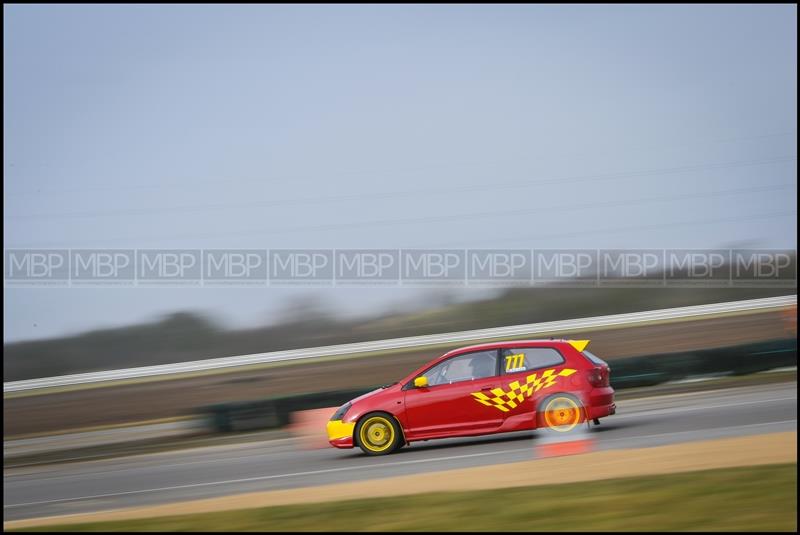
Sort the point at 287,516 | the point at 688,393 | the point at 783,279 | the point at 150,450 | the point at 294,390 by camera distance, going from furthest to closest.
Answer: the point at 783,279, the point at 294,390, the point at 150,450, the point at 688,393, the point at 287,516

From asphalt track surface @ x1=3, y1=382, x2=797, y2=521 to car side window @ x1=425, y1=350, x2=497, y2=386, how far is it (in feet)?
3.16

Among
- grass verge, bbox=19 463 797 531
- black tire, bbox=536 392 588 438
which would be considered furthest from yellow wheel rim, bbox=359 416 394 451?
grass verge, bbox=19 463 797 531

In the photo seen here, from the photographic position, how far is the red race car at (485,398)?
1174 cm

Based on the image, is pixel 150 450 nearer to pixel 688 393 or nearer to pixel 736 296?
pixel 688 393

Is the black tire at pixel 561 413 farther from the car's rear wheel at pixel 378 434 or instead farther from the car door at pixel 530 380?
the car's rear wheel at pixel 378 434

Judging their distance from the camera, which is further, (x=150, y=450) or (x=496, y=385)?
(x=150, y=450)

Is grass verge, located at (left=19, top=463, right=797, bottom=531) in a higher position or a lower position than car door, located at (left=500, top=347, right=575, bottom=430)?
lower


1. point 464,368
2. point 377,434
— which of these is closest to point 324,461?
point 377,434

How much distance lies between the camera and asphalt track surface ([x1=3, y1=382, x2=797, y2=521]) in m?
10.6

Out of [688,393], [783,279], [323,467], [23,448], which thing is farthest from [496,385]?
[783,279]

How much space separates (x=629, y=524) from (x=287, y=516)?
3.12 metres

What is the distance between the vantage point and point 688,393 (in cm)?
1752

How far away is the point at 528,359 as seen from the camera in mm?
12023

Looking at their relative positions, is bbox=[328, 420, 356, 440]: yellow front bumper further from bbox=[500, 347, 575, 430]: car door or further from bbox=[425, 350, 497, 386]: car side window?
bbox=[500, 347, 575, 430]: car door
